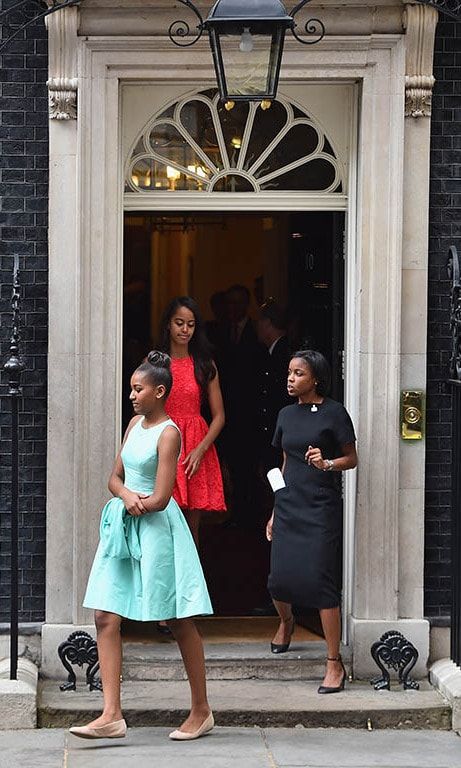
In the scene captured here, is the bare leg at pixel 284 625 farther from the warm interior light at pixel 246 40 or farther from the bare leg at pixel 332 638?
the warm interior light at pixel 246 40

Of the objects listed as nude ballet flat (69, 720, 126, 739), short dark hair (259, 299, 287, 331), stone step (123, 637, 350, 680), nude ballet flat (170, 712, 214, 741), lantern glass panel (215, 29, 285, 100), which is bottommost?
nude ballet flat (170, 712, 214, 741)

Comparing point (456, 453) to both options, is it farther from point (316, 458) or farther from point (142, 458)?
point (142, 458)

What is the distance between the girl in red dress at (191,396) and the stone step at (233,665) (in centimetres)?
83

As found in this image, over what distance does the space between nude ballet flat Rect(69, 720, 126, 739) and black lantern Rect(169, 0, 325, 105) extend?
9.87 ft

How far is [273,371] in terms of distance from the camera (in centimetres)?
1023

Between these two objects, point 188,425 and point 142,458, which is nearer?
point 142,458

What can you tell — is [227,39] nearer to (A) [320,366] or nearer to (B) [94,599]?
(A) [320,366]

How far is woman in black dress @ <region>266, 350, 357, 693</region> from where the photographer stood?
8086 millimetres

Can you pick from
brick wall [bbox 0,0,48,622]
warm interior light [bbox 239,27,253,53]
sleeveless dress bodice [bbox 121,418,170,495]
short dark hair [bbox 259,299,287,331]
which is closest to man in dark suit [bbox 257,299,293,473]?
short dark hair [bbox 259,299,287,331]

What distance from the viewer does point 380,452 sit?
8.43 m

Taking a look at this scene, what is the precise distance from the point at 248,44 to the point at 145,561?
8.07 feet

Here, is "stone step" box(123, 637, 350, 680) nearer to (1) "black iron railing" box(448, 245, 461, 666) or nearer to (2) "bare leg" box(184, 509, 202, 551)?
(2) "bare leg" box(184, 509, 202, 551)

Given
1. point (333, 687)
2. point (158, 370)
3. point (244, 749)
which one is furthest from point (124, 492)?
point (333, 687)

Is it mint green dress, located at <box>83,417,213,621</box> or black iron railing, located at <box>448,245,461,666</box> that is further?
black iron railing, located at <box>448,245,461,666</box>
